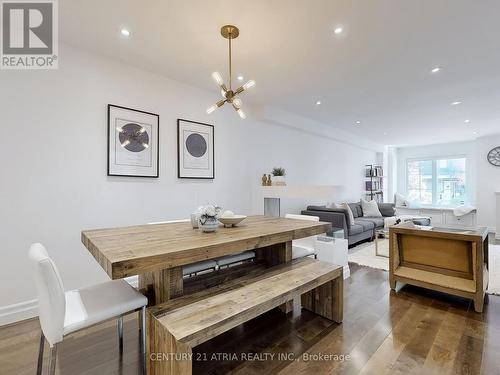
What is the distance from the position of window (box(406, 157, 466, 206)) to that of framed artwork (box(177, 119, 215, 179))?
7.62 m

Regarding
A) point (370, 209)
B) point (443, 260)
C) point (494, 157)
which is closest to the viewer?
point (443, 260)

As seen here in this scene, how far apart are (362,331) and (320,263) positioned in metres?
0.62

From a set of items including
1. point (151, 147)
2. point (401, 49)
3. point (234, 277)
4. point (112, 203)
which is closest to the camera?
point (234, 277)

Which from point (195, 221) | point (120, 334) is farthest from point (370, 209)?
point (120, 334)

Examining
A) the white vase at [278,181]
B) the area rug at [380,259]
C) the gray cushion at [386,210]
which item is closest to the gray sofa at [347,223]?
the area rug at [380,259]

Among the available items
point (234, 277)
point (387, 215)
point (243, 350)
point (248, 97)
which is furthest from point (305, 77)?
point (387, 215)

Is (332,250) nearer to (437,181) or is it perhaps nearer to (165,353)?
(165,353)

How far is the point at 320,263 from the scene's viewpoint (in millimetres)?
2314

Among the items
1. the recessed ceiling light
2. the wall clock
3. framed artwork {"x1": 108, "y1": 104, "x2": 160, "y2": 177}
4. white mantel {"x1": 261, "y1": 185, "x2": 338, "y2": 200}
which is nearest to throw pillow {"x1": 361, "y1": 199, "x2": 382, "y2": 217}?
white mantel {"x1": 261, "y1": 185, "x2": 338, "y2": 200}

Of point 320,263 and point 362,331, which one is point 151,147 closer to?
point 320,263

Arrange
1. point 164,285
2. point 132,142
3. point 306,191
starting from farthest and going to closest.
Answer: point 306,191, point 132,142, point 164,285

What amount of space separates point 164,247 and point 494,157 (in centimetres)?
853

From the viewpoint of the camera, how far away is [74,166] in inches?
101

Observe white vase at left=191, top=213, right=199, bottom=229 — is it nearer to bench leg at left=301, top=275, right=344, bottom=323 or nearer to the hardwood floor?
the hardwood floor
